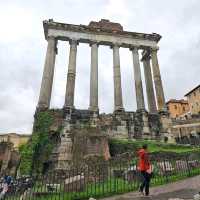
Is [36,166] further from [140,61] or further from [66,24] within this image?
[140,61]

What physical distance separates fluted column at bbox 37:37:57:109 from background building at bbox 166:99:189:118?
162 ft

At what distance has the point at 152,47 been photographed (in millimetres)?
32844

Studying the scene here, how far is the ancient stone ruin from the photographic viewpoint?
26250 millimetres

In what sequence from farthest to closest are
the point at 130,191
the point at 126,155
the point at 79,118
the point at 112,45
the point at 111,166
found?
the point at 112,45
the point at 79,118
the point at 126,155
the point at 111,166
the point at 130,191

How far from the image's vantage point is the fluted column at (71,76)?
2723cm

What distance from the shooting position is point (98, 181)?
12562mm

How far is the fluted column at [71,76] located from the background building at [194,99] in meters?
39.3

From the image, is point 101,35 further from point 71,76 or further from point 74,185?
point 74,185

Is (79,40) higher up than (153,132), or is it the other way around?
(79,40)

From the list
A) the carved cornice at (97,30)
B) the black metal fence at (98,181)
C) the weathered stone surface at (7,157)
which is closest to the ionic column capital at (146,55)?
the carved cornice at (97,30)

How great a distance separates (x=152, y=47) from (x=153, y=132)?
34.5 feet

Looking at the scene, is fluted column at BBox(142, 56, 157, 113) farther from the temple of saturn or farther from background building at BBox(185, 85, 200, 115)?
background building at BBox(185, 85, 200, 115)

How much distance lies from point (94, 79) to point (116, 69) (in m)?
2.80

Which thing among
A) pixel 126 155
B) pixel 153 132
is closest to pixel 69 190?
pixel 126 155
